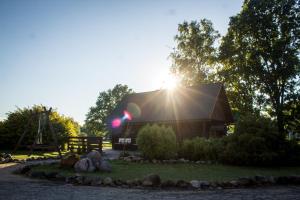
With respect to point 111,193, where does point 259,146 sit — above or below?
above

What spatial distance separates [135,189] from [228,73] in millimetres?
26631

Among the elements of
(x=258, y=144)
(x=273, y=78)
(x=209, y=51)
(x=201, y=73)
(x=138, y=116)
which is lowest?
(x=258, y=144)

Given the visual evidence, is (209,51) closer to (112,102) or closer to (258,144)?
(258,144)

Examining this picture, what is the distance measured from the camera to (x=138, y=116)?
1291 inches

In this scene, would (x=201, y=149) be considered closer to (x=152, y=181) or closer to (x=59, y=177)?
(x=152, y=181)

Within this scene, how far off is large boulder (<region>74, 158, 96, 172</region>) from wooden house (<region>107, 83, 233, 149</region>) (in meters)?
14.9

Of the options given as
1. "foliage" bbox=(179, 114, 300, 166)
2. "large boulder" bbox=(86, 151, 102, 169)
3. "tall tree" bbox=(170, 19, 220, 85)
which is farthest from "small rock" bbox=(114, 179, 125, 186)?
"tall tree" bbox=(170, 19, 220, 85)

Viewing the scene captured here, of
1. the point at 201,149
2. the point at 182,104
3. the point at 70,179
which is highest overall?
the point at 182,104

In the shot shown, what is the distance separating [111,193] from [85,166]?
456cm

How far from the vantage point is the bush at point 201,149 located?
1808 cm

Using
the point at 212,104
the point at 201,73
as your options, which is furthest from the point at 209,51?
the point at 212,104

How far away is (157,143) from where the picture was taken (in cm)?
1823

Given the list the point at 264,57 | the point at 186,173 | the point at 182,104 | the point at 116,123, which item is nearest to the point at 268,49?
the point at 264,57

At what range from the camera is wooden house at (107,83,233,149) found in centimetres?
2817
